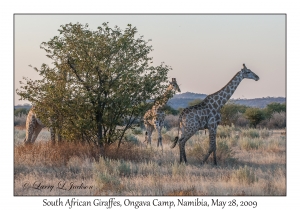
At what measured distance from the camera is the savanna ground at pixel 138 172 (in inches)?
437

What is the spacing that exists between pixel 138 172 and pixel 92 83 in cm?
315

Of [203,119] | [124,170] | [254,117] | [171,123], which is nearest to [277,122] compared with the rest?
[254,117]

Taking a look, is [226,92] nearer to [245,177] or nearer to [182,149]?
[182,149]

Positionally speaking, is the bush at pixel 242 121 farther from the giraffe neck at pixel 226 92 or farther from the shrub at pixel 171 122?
the giraffe neck at pixel 226 92

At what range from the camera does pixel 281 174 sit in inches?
495

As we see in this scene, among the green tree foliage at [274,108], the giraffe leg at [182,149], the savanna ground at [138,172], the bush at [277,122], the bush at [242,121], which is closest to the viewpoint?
the savanna ground at [138,172]

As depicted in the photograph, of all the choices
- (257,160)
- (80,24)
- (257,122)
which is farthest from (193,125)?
(257,122)

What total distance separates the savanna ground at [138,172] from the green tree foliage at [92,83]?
2.77ft

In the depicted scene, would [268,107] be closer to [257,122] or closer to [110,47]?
[257,122]

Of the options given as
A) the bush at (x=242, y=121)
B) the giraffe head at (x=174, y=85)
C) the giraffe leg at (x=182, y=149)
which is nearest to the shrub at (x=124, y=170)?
the giraffe leg at (x=182, y=149)

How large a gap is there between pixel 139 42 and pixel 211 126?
3506 mm

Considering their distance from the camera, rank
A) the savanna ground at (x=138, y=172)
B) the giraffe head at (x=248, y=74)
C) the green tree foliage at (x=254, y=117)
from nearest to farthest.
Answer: the savanna ground at (x=138, y=172), the giraffe head at (x=248, y=74), the green tree foliage at (x=254, y=117)

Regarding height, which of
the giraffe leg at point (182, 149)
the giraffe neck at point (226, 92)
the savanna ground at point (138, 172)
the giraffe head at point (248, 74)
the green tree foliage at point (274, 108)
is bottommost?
the savanna ground at point (138, 172)

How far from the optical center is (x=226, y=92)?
1592 cm
